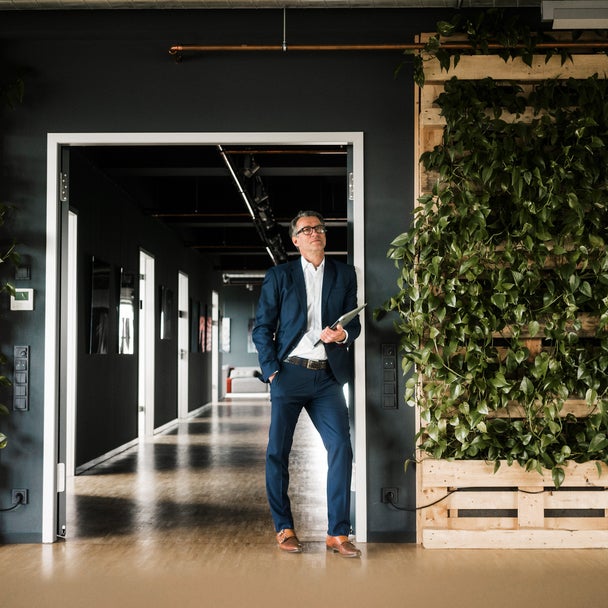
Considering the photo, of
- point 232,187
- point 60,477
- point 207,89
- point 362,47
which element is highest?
point 232,187

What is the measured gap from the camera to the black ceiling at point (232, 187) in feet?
27.1

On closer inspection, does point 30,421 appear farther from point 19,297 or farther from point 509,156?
point 509,156

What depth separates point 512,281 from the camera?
4059 millimetres

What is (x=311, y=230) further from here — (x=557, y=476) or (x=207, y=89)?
(x=557, y=476)

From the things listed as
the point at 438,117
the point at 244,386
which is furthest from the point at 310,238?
the point at 244,386

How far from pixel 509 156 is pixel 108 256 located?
5045 mm

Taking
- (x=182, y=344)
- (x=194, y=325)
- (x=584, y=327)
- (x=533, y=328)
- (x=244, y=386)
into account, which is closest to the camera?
(x=533, y=328)

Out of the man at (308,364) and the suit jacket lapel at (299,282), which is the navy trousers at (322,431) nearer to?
the man at (308,364)

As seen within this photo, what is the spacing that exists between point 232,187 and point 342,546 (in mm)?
7876

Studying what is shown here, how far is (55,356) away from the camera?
4.34 meters

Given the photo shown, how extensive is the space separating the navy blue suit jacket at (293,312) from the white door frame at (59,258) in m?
0.22

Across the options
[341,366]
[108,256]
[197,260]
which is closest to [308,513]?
[341,366]

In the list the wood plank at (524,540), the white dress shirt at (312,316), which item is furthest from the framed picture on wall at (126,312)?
the wood plank at (524,540)

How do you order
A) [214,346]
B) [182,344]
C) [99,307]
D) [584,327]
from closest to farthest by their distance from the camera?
Answer: [584,327] < [99,307] < [182,344] < [214,346]
